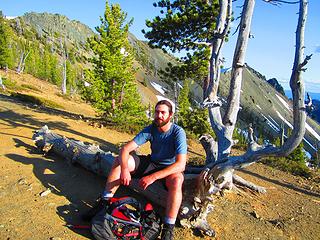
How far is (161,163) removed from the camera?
5180 mm

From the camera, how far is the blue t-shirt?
4922 mm

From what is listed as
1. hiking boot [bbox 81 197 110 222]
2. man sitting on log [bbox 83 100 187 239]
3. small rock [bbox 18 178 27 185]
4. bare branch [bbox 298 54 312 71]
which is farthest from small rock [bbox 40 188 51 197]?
bare branch [bbox 298 54 312 71]

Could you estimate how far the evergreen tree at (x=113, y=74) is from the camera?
1617 cm

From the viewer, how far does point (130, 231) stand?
14.8 ft

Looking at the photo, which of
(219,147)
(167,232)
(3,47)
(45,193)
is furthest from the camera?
(3,47)

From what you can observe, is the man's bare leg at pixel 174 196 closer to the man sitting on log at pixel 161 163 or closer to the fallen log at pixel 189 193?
the man sitting on log at pixel 161 163

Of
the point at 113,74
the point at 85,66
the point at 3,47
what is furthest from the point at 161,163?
the point at 85,66

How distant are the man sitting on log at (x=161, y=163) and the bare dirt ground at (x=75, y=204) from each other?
74 centimetres

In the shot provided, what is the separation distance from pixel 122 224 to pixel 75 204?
1.39 metres

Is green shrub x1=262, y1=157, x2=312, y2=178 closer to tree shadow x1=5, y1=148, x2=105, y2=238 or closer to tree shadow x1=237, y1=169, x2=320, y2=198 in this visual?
tree shadow x1=237, y1=169, x2=320, y2=198

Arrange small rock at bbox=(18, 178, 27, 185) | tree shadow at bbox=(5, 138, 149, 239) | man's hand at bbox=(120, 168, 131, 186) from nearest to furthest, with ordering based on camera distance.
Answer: man's hand at bbox=(120, 168, 131, 186)
tree shadow at bbox=(5, 138, 149, 239)
small rock at bbox=(18, 178, 27, 185)

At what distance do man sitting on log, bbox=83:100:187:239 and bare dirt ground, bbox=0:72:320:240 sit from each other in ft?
2.43

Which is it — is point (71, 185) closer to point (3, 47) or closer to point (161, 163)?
point (161, 163)

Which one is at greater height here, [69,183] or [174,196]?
[174,196]
